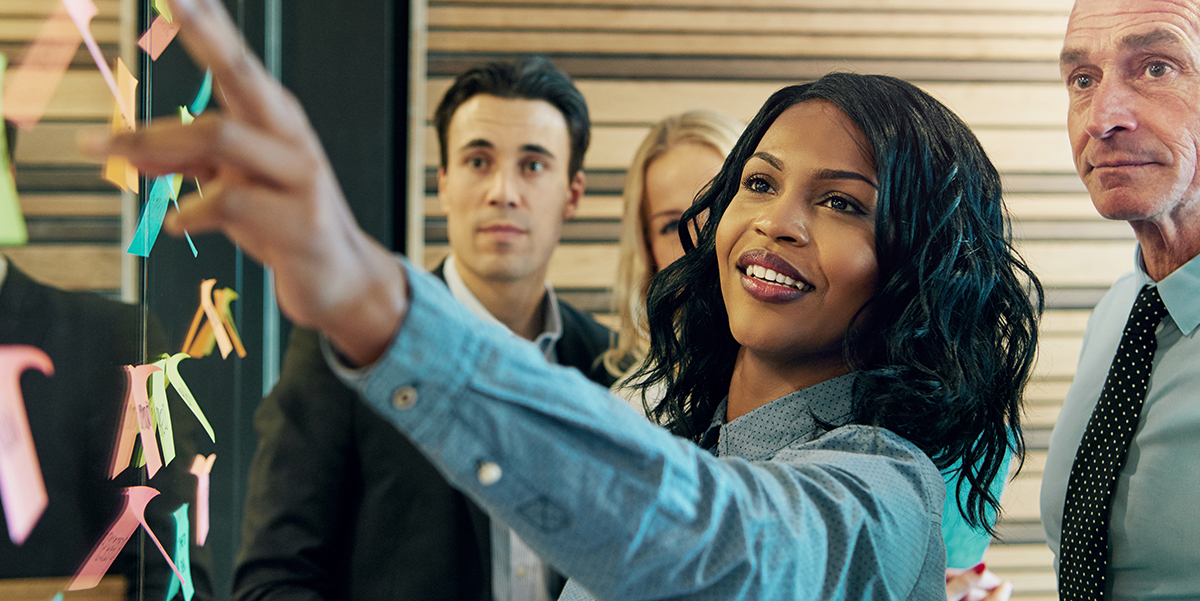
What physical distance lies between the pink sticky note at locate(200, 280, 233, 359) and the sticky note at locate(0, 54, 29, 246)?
2.22 ft

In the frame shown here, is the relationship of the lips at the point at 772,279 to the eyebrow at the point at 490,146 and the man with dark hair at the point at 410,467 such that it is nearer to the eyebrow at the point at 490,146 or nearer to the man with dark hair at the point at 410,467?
the man with dark hair at the point at 410,467

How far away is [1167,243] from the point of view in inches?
56.5

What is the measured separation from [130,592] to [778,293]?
0.81 metres

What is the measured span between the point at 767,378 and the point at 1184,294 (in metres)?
0.80

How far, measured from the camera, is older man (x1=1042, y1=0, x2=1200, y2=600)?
1.32m

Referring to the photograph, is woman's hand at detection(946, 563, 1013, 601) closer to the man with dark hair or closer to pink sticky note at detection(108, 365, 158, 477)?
the man with dark hair

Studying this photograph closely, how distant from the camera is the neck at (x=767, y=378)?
1137mm

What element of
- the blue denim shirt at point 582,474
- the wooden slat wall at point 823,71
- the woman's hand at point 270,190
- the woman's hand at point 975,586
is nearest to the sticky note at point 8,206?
the woman's hand at point 270,190

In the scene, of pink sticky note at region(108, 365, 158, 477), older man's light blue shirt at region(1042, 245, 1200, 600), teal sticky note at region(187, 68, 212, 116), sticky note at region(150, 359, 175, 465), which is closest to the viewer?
pink sticky note at region(108, 365, 158, 477)

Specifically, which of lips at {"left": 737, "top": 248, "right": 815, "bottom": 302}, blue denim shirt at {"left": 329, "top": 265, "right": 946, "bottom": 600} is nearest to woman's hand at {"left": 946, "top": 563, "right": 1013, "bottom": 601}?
lips at {"left": 737, "top": 248, "right": 815, "bottom": 302}

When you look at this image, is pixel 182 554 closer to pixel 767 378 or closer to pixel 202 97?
pixel 202 97

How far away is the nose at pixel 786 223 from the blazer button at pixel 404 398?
611mm

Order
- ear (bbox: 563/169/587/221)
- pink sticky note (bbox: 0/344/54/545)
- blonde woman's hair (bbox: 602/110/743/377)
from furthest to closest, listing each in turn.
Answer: ear (bbox: 563/169/587/221) < blonde woman's hair (bbox: 602/110/743/377) < pink sticky note (bbox: 0/344/54/545)

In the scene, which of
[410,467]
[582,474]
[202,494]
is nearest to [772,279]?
[582,474]
